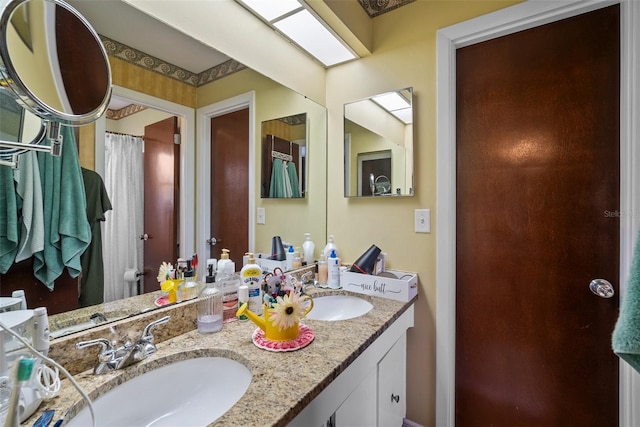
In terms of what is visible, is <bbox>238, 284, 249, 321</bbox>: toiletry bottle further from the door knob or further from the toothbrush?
the door knob

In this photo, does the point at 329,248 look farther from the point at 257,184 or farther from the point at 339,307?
the point at 257,184

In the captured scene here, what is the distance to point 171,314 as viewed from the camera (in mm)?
922

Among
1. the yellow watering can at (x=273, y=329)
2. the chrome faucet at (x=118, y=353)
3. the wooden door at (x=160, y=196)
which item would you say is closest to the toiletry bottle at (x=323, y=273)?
the yellow watering can at (x=273, y=329)

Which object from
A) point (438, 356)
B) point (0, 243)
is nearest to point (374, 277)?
point (438, 356)

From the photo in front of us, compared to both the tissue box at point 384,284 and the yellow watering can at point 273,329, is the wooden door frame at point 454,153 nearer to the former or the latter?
the tissue box at point 384,284

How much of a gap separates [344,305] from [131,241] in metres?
0.99

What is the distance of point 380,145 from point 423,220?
18.7 inches

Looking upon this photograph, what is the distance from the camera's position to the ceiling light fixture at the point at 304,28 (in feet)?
4.09

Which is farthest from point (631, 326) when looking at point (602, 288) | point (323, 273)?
point (323, 273)

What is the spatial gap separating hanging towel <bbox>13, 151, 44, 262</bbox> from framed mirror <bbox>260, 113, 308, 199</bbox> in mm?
840

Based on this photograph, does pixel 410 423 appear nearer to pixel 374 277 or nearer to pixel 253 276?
pixel 374 277

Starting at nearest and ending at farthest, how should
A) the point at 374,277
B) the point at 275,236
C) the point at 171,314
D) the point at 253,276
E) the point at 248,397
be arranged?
the point at 248,397 → the point at 171,314 → the point at 253,276 → the point at 374,277 → the point at 275,236

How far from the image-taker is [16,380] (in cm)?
37

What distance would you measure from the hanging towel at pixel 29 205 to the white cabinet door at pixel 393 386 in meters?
1.14
